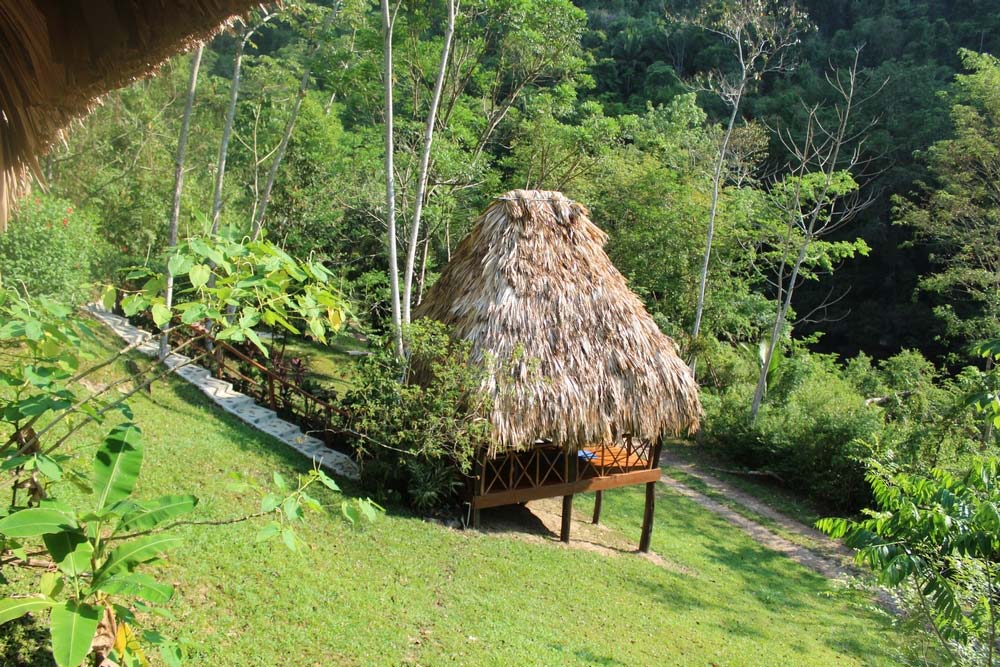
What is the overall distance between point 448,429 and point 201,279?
234 inches

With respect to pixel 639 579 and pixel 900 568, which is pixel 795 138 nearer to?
pixel 639 579

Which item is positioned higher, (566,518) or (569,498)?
(569,498)

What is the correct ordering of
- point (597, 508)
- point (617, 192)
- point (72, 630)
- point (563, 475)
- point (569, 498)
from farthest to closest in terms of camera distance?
point (617, 192) → point (597, 508) → point (563, 475) → point (569, 498) → point (72, 630)

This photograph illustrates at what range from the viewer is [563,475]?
30.6 feet

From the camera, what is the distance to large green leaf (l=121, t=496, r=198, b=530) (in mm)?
2105

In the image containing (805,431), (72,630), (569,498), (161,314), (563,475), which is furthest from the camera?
(805,431)

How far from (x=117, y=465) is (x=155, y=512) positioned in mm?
251

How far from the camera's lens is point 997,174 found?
1673 centimetres

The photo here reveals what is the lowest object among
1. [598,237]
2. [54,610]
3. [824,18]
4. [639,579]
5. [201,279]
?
[639,579]

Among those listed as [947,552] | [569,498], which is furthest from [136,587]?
[569,498]

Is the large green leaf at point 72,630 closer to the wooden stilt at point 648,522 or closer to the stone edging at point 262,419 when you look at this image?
the stone edging at point 262,419

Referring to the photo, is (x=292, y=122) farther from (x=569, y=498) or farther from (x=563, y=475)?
(x=569, y=498)

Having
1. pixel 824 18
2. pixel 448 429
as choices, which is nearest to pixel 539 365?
pixel 448 429

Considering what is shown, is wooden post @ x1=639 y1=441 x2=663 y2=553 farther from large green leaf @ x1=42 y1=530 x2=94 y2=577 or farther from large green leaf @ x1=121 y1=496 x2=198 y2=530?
large green leaf @ x1=42 y1=530 x2=94 y2=577
